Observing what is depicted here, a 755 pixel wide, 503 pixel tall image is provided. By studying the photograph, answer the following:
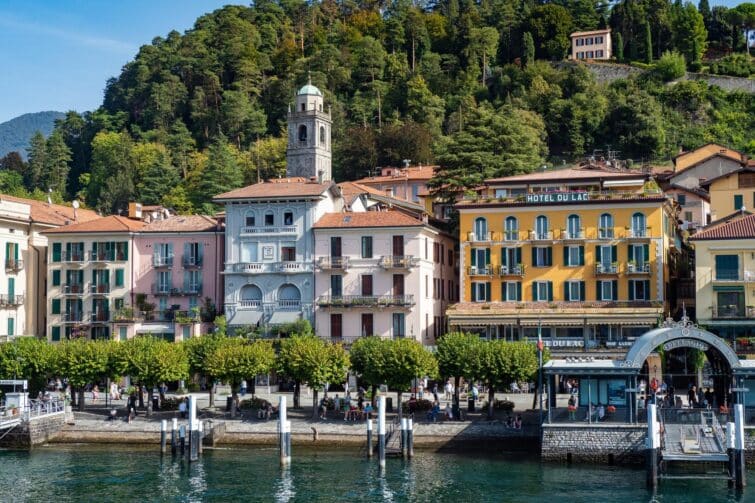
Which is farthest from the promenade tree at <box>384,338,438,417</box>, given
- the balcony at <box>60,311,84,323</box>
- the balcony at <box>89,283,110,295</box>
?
the balcony at <box>60,311,84,323</box>

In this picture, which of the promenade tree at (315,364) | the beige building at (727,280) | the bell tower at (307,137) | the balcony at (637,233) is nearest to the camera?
the promenade tree at (315,364)

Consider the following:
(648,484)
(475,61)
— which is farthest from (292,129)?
(648,484)

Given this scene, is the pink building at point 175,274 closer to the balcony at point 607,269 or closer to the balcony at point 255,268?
the balcony at point 255,268

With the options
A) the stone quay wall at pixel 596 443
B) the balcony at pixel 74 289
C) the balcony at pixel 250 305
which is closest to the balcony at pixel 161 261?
the balcony at pixel 74 289

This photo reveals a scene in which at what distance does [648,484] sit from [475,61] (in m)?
111

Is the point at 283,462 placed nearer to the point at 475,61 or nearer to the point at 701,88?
the point at 701,88

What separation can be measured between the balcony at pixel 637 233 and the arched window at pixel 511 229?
7036 mm

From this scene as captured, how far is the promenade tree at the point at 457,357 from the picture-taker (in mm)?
58531

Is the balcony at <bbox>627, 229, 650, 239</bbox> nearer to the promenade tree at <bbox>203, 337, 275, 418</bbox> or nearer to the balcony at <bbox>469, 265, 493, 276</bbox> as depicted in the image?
the balcony at <bbox>469, 265, 493, 276</bbox>

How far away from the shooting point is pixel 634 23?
513 feet

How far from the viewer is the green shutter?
80.7 metres

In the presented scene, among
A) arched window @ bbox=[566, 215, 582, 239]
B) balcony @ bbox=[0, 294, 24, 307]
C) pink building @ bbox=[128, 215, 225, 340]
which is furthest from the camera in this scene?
pink building @ bbox=[128, 215, 225, 340]

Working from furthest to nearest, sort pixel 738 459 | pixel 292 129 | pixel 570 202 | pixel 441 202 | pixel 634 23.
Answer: pixel 634 23 → pixel 292 129 → pixel 441 202 → pixel 570 202 → pixel 738 459

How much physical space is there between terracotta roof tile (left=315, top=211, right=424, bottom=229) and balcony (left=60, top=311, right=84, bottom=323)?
60.1 ft
